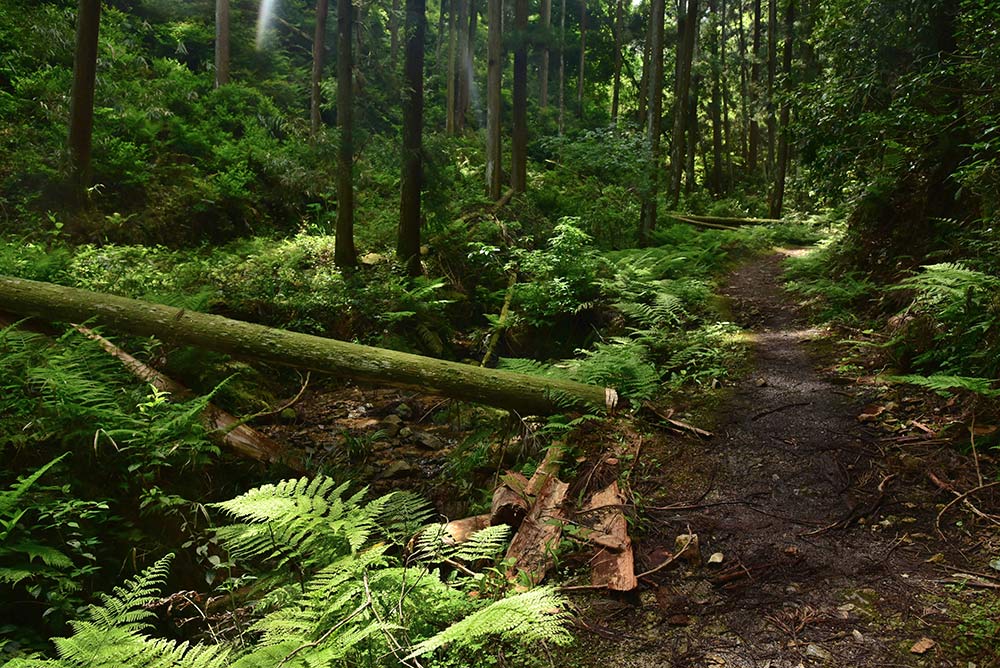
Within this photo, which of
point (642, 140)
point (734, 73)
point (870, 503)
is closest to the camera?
point (870, 503)

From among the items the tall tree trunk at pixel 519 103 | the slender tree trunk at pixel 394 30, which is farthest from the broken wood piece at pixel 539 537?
the slender tree trunk at pixel 394 30

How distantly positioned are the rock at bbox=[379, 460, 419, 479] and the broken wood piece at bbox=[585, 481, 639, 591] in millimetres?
2764

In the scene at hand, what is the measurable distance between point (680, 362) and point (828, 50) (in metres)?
8.01

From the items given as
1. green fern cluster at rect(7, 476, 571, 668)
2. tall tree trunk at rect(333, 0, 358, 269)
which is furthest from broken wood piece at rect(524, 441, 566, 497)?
tall tree trunk at rect(333, 0, 358, 269)

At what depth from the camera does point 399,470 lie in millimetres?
6066

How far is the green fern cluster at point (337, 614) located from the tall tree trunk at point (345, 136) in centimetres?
817

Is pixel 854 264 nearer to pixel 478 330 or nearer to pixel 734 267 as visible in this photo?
pixel 734 267

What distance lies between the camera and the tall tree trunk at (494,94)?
1398 cm

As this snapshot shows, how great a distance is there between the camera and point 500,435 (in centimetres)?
577

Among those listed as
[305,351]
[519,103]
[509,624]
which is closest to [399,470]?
[305,351]

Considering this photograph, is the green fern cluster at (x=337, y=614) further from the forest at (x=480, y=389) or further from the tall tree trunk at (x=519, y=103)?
the tall tree trunk at (x=519, y=103)

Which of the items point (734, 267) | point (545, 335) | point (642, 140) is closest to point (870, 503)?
point (545, 335)

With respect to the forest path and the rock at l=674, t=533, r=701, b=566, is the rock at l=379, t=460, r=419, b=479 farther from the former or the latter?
the rock at l=674, t=533, r=701, b=566

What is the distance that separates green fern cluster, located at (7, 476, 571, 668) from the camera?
82.3 inches
